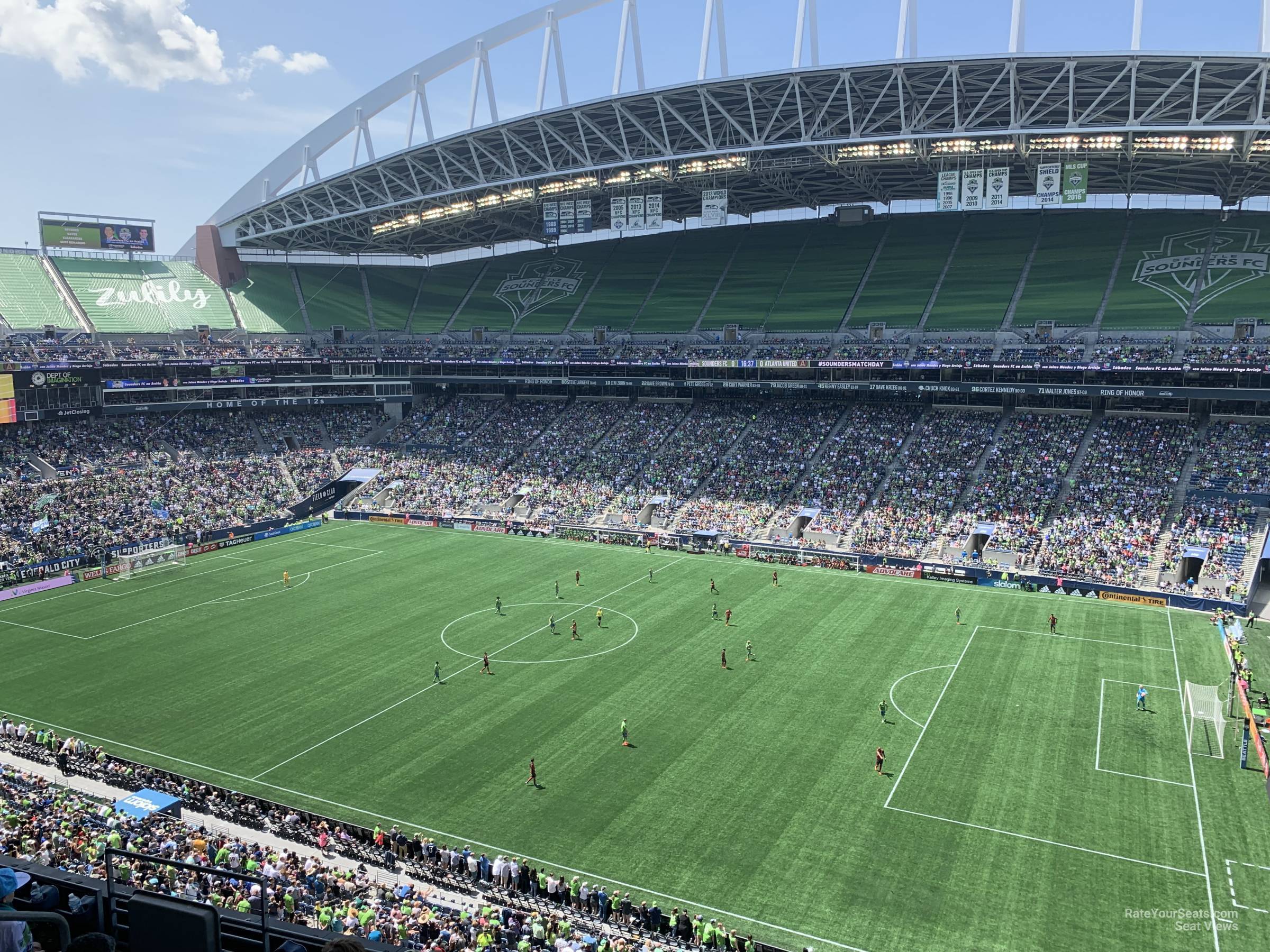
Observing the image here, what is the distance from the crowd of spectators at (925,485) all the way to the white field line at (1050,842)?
28.2 meters

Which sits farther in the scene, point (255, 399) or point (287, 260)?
point (287, 260)

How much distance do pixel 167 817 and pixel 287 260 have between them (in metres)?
77.9

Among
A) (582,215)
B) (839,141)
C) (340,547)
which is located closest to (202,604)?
(340,547)

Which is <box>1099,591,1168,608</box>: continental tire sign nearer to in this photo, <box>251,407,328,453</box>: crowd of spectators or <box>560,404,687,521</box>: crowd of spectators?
<box>560,404,687,521</box>: crowd of spectators

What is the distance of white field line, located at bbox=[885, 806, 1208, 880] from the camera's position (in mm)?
22047

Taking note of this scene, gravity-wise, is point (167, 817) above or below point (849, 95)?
Result: below

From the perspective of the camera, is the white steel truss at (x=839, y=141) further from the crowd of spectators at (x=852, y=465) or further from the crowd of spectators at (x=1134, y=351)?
the crowd of spectators at (x=852, y=465)

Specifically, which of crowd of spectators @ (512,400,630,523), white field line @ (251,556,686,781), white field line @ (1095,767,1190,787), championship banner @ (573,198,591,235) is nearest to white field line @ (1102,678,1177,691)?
white field line @ (1095,767,1190,787)

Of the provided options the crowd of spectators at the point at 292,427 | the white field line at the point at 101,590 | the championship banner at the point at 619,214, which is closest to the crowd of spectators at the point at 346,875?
the white field line at the point at 101,590

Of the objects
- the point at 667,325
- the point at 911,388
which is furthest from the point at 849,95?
the point at 667,325

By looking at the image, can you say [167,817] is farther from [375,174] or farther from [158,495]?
[375,174]

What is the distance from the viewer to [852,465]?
60.8 meters

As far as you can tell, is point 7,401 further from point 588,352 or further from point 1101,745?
point 1101,745

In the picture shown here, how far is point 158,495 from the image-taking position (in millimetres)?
61312
